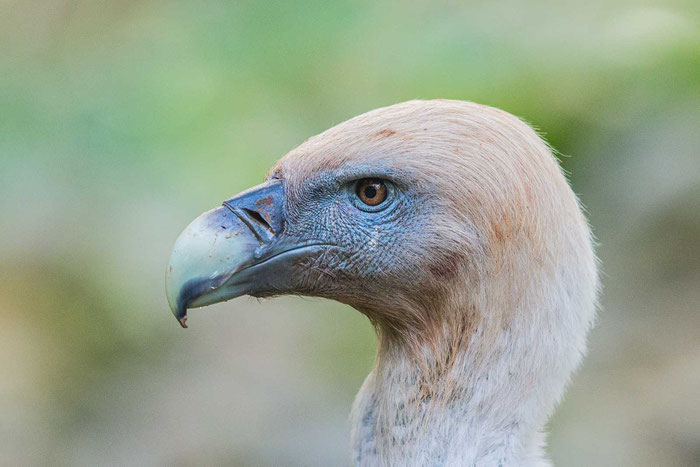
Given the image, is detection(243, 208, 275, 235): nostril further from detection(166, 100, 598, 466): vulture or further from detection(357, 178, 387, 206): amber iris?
detection(357, 178, 387, 206): amber iris

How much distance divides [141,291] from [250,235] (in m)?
3.53

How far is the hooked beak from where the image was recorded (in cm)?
241

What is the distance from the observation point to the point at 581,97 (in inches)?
251

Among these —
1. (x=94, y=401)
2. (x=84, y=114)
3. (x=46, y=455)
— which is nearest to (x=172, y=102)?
(x=84, y=114)

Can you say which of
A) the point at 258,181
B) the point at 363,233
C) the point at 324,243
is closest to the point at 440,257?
the point at 363,233

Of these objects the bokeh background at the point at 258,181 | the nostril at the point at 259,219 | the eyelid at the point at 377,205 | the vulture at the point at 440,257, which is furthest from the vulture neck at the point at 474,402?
the bokeh background at the point at 258,181

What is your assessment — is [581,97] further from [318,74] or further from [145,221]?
[145,221]

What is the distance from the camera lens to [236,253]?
8.08ft

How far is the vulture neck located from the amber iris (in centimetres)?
46

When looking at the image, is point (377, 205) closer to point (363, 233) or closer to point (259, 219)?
point (363, 233)

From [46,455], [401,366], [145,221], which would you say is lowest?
[401,366]

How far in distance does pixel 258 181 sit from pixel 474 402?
3.59 meters

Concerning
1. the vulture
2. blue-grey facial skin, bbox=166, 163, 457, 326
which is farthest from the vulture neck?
blue-grey facial skin, bbox=166, 163, 457, 326

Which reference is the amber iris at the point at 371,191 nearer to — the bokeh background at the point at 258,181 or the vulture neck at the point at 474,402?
the vulture neck at the point at 474,402
